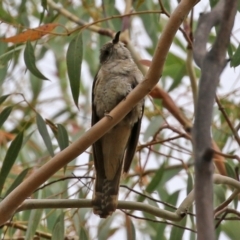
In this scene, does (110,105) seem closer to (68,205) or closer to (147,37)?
(68,205)

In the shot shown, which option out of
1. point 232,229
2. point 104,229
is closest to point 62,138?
point 104,229

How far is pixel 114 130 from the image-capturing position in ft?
9.50

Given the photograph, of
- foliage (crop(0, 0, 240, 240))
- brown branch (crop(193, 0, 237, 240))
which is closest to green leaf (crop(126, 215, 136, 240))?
foliage (crop(0, 0, 240, 240))

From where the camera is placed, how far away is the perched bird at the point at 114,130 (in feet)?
9.30

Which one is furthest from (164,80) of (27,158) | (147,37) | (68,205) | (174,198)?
(68,205)

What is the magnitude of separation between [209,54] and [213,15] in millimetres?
114

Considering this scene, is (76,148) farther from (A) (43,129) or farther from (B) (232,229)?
(B) (232,229)

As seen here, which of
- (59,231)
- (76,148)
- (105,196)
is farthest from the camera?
(105,196)

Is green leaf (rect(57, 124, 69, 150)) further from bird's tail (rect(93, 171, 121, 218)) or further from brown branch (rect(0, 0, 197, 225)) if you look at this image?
brown branch (rect(0, 0, 197, 225))

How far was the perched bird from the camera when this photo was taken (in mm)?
2836

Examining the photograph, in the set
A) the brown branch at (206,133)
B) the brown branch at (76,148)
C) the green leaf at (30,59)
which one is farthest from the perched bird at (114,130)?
the brown branch at (206,133)

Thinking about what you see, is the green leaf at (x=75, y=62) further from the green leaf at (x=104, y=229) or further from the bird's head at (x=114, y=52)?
the green leaf at (x=104, y=229)

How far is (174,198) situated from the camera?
3211 mm

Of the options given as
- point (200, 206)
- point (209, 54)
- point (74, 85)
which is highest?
point (74, 85)
